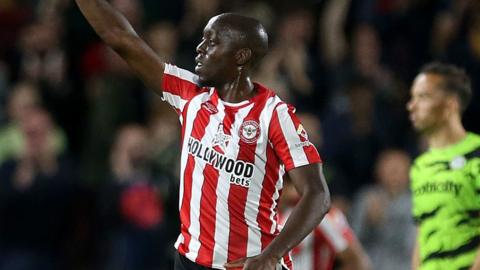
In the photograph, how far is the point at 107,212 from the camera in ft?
30.6

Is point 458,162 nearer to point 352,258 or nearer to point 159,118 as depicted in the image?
point 352,258

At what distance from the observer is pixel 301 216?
442 centimetres

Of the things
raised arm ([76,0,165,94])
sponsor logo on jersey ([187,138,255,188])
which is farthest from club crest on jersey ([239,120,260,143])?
raised arm ([76,0,165,94])

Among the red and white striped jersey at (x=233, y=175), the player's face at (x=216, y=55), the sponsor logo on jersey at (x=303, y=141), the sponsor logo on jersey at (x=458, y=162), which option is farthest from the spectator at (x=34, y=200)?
the sponsor logo on jersey at (x=303, y=141)

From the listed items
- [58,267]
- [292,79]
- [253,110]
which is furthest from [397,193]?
[253,110]

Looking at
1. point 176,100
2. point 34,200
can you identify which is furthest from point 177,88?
point 34,200

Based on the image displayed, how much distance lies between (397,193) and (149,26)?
329 centimetres

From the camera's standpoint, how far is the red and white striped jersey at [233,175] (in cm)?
463

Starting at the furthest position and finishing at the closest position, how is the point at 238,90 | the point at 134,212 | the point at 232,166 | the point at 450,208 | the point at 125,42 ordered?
1. the point at 134,212
2. the point at 450,208
3. the point at 125,42
4. the point at 238,90
5. the point at 232,166

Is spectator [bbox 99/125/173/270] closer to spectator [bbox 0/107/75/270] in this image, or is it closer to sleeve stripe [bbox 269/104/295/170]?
spectator [bbox 0/107/75/270]

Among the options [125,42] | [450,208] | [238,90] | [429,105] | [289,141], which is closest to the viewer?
[289,141]

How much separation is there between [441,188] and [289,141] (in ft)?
4.95

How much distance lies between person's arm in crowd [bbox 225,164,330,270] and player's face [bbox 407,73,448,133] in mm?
1540

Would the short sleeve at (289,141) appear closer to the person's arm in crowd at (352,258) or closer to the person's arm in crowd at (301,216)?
the person's arm in crowd at (301,216)
